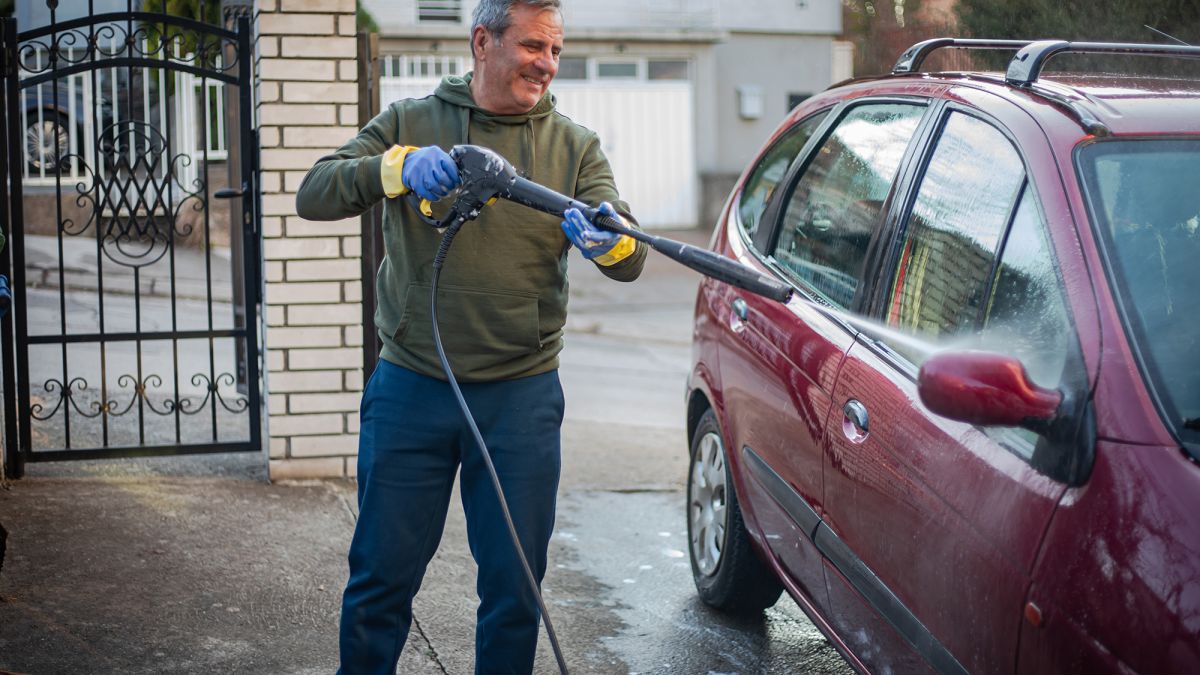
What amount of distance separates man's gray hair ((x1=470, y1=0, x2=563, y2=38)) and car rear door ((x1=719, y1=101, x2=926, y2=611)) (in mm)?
950

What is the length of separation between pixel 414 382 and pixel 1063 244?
143cm

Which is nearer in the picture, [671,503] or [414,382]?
[414,382]

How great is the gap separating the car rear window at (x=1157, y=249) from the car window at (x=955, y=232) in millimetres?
208

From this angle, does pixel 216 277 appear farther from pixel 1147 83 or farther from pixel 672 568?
pixel 1147 83

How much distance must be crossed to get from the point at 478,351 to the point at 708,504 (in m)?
1.58

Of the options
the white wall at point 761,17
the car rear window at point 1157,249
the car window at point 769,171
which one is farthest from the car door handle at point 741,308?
the white wall at point 761,17

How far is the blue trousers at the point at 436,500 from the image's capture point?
2.95 metres

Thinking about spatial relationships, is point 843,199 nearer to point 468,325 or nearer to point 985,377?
point 468,325

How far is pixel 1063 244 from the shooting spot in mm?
2525

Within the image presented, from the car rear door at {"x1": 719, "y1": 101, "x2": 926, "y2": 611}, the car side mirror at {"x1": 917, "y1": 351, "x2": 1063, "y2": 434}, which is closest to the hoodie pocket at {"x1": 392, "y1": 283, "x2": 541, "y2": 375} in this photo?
the car rear door at {"x1": 719, "y1": 101, "x2": 926, "y2": 611}

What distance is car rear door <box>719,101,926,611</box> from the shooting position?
3.29 metres

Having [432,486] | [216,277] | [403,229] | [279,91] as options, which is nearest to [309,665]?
[432,486]

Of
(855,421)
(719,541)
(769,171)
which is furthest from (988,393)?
(769,171)

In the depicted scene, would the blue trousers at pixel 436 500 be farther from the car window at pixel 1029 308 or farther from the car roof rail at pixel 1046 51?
the car roof rail at pixel 1046 51
